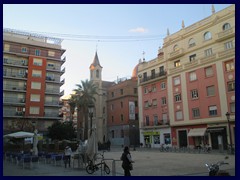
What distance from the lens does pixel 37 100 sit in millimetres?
→ 50562

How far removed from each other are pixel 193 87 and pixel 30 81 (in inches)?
1266

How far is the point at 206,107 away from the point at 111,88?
29683 millimetres

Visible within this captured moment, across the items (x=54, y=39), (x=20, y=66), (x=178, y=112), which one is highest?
(x=54, y=39)

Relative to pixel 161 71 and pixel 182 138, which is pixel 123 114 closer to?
pixel 161 71

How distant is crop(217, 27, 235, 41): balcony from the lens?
109 ft

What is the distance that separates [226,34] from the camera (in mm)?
33781

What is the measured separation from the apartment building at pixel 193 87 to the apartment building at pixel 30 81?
1953 cm

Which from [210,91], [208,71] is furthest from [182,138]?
[208,71]

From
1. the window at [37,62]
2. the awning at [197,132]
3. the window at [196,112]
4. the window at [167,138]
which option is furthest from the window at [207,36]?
the window at [37,62]

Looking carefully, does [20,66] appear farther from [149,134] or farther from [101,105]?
[149,134]

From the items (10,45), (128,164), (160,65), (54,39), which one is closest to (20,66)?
(10,45)

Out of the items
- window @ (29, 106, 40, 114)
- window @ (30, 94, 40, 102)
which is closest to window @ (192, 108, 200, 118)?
window @ (29, 106, 40, 114)

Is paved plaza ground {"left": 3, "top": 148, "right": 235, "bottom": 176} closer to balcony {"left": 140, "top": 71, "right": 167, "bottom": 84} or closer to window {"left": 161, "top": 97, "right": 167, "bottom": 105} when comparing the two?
window {"left": 161, "top": 97, "right": 167, "bottom": 105}

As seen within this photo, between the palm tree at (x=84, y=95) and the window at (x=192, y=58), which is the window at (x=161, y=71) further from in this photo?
the palm tree at (x=84, y=95)
